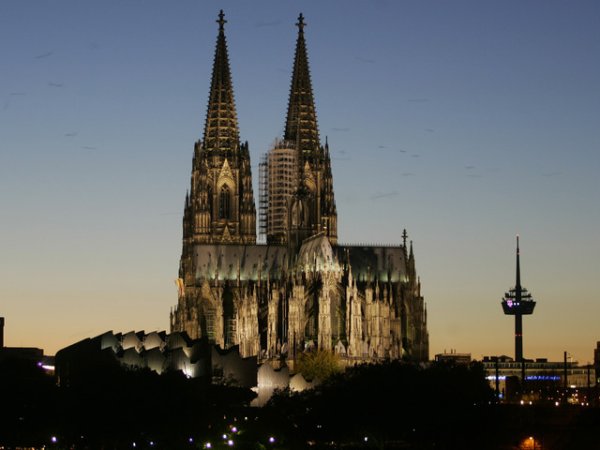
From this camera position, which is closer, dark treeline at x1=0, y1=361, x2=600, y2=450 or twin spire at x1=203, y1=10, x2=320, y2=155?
dark treeline at x1=0, y1=361, x2=600, y2=450

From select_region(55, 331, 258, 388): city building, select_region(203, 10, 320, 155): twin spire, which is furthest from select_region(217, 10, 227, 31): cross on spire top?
select_region(55, 331, 258, 388): city building

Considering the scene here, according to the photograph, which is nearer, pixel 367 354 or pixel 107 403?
pixel 107 403

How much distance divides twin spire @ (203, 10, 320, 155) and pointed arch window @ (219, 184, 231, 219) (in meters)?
4.60

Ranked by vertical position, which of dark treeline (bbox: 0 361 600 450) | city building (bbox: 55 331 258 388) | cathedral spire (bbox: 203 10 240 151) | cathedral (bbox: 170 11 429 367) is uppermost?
cathedral spire (bbox: 203 10 240 151)

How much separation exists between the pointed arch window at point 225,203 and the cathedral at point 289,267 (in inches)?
4.2

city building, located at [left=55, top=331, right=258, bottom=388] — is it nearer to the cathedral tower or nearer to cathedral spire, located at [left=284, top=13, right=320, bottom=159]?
the cathedral tower

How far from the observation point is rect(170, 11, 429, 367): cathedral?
169375 millimetres

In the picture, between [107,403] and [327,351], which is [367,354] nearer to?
[327,351]

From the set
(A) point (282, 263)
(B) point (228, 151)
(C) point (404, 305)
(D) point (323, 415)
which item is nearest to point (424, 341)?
(C) point (404, 305)

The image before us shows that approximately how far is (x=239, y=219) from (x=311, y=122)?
43.8 feet

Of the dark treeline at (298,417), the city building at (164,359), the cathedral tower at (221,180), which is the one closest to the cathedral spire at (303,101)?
the cathedral tower at (221,180)

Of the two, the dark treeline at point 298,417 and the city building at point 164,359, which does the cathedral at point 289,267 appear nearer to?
the city building at point 164,359

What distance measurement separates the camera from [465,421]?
4695 inches

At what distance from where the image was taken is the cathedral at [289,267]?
16938 centimetres
